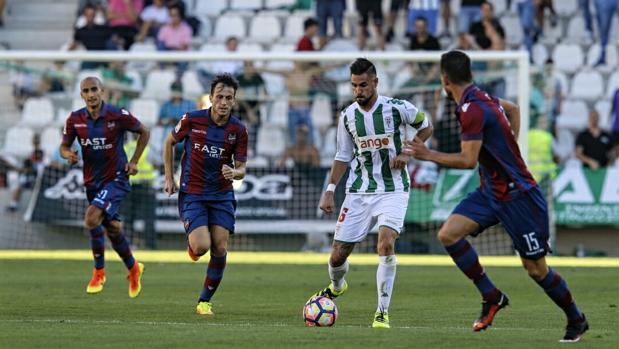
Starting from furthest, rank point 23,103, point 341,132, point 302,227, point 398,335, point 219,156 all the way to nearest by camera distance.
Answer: point 23,103
point 302,227
point 219,156
point 341,132
point 398,335

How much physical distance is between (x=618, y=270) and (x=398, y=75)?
702cm

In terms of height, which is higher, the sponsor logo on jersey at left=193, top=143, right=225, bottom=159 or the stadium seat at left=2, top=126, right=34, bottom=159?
the sponsor logo on jersey at left=193, top=143, right=225, bottom=159

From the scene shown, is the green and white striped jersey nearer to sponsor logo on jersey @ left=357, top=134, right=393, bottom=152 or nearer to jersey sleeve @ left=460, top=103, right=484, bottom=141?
sponsor logo on jersey @ left=357, top=134, right=393, bottom=152

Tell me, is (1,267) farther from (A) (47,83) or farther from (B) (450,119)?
(B) (450,119)

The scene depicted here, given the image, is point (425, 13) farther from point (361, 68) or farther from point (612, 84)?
point (361, 68)

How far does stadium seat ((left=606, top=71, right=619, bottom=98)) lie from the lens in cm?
2683

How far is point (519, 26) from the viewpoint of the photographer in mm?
28375

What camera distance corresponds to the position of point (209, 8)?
29734 mm

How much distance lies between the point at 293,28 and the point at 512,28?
16.0 ft

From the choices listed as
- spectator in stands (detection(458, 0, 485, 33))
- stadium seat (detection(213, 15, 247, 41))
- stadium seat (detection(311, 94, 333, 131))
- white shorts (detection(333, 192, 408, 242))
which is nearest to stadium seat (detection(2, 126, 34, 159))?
stadium seat (detection(311, 94, 333, 131))

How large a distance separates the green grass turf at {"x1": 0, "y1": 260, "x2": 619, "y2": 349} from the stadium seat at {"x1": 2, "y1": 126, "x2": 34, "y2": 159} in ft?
14.3

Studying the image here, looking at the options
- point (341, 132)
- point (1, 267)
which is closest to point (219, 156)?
point (341, 132)

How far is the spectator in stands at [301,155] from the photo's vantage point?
77.4 feet

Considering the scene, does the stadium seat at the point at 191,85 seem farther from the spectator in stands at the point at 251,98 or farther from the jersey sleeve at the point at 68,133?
the jersey sleeve at the point at 68,133
